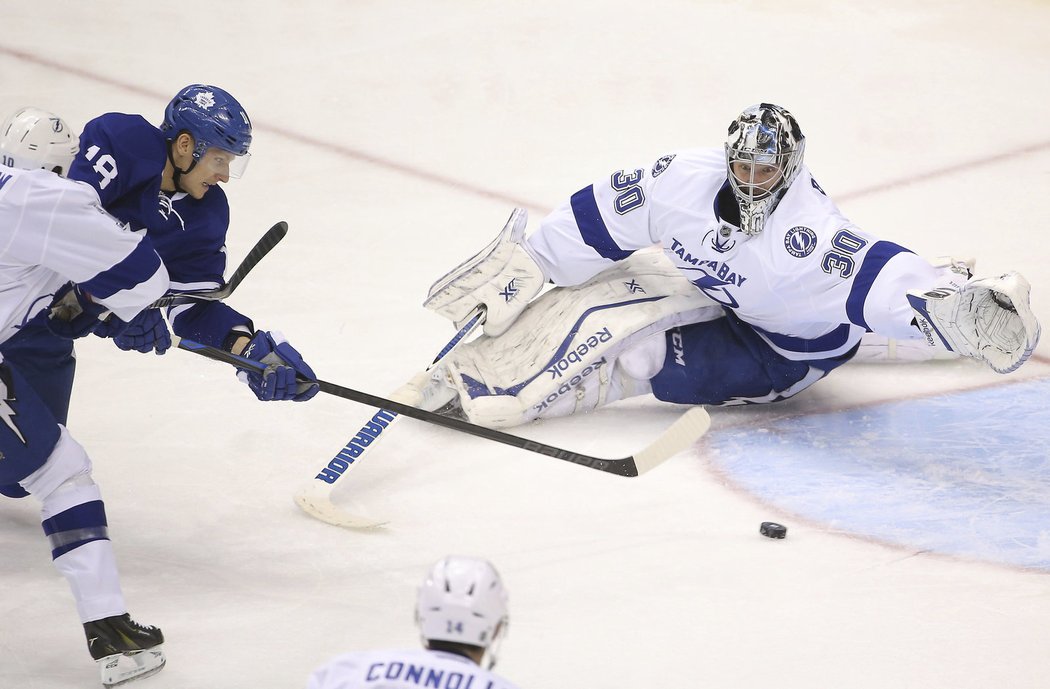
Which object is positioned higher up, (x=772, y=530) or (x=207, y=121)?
(x=207, y=121)

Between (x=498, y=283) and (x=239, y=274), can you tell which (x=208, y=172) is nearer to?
(x=239, y=274)

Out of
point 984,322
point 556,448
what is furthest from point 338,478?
point 984,322

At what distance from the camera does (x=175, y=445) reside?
3.92 meters

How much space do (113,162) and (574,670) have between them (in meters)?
1.44

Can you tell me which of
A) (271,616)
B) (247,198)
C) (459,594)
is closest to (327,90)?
(247,198)

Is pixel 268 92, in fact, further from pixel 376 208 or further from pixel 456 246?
pixel 456 246

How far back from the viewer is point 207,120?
127 inches

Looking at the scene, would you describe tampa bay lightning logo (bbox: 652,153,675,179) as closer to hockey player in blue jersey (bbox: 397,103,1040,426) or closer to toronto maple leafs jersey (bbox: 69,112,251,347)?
hockey player in blue jersey (bbox: 397,103,1040,426)

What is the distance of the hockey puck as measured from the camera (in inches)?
133

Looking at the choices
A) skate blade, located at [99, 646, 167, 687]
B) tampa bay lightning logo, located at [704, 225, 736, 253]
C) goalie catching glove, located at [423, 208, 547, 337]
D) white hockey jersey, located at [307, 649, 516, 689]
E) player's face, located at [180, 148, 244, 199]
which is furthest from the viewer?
goalie catching glove, located at [423, 208, 547, 337]

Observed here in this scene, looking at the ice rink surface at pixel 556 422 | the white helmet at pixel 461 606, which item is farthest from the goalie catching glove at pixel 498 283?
the white helmet at pixel 461 606

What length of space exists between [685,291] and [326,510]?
117cm

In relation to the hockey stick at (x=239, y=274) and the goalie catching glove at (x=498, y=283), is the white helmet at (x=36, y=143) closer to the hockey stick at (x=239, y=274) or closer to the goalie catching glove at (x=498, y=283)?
the hockey stick at (x=239, y=274)

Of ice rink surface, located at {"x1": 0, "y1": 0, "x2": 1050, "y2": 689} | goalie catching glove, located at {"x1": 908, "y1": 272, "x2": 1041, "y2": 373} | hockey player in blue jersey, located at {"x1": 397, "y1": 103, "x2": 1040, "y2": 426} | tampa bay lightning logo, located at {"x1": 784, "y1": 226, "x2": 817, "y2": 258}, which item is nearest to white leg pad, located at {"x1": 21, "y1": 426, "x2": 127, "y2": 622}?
ice rink surface, located at {"x1": 0, "y1": 0, "x2": 1050, "y2": 689}
